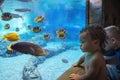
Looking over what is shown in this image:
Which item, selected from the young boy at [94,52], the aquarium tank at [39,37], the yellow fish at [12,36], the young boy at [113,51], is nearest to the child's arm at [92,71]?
the young boy at [94,52]

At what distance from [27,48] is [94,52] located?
1.48 metres

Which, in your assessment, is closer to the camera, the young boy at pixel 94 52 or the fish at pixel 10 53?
the young boy at pixel 94 52

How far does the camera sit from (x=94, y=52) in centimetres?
160

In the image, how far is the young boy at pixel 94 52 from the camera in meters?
1.56

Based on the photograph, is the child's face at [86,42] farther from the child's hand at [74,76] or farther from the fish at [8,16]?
the fish at [8,16]

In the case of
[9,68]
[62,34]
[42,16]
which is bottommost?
[9,68]

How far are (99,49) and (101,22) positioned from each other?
3.72 ft

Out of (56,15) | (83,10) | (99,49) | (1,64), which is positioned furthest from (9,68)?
(99,49)

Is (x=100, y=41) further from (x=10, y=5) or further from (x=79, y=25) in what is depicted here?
(x=10, y=5)

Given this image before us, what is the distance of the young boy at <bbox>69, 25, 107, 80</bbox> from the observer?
5.10 feet

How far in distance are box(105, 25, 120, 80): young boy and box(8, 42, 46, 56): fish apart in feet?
3.84

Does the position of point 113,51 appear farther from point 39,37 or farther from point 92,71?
point 39,37

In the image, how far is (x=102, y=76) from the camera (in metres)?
1.58

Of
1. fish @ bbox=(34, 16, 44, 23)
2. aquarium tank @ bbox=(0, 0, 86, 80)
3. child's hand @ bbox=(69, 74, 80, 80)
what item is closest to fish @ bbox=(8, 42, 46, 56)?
aquarium tank @ bbox=(0, 0, 86, 80)
